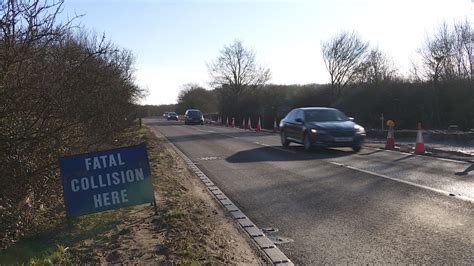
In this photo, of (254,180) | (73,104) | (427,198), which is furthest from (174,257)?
(254,180)

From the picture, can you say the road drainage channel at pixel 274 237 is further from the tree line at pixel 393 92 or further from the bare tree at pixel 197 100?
the bare tree at pixel 197 100

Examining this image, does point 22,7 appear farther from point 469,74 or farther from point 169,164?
point 469,74

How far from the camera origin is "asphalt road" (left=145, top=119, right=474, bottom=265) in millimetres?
5625

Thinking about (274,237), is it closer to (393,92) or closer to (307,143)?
(307,143)

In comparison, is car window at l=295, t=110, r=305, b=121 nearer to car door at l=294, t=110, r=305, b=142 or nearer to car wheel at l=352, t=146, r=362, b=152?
car door at l=294, t=110, r=305, b=142

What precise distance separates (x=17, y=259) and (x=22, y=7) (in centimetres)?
290

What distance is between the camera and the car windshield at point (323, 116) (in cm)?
1798

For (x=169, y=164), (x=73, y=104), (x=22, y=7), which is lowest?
(x=169, y=164)

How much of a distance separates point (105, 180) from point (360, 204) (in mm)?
3940

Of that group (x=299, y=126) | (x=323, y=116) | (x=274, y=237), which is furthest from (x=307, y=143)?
(x=274, y=237)

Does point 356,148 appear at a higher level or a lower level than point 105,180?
lower

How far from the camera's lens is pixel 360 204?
26.8ft

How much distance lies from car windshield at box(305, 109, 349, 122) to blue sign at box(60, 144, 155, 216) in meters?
11.5

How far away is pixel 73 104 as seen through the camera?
7.34 meters
